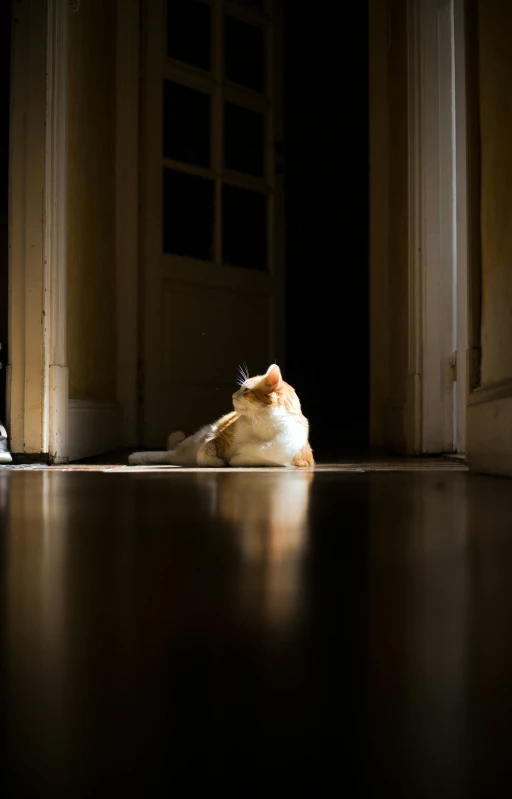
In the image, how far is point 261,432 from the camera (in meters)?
2.46

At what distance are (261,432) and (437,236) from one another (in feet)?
4.19

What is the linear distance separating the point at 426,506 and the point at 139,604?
76 cm

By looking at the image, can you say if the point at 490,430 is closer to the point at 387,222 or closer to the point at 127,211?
the point at 387,222

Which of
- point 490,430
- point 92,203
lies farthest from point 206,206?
point 490,430

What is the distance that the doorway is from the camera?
17.1ft

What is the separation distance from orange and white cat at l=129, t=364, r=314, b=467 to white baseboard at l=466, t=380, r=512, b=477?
50cm

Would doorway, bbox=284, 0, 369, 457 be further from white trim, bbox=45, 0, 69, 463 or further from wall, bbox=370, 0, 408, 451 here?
white trim, bbox=45, 0, 69, 463

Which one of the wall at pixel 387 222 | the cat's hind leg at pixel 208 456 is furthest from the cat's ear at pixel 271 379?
the wall at pixel 387 222

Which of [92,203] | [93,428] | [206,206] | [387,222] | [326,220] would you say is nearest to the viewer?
[93,428]

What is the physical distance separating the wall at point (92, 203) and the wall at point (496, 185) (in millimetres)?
1569

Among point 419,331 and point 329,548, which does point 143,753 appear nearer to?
point 329,548

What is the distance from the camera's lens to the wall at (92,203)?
120 inches

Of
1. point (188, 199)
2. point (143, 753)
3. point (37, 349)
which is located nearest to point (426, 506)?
point (143, 753)

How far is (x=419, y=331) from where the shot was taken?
3209mm
